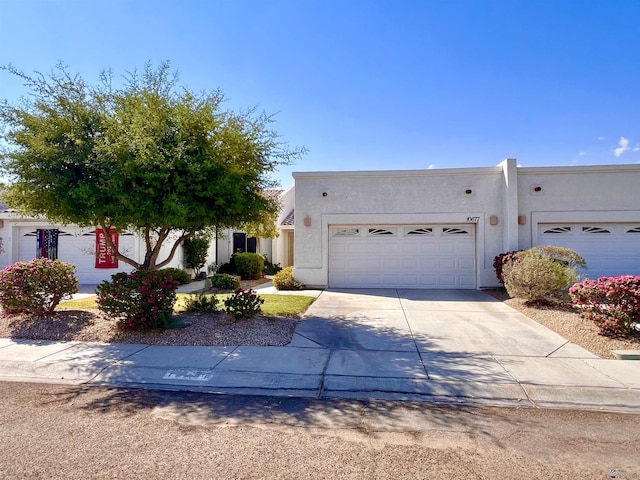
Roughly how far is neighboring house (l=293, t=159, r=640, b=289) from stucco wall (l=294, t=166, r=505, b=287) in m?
0.03

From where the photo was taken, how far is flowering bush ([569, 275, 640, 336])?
686 centimetres

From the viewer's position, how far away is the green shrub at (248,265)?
739 inches

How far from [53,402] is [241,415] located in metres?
2.38

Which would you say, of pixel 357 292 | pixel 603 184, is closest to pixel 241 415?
pixel 357 292

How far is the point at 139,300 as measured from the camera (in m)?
7.54

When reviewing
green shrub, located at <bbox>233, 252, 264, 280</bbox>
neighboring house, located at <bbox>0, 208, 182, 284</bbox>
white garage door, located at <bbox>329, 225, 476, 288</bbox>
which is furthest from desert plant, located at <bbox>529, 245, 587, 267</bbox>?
neighboring house, located at <bbox>0, 208, 182, 284</bbox>

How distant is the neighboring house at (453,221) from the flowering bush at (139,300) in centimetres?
698

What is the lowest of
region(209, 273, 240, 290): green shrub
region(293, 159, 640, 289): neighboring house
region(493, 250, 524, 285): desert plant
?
region(209, 273, 240, 290): green shrub

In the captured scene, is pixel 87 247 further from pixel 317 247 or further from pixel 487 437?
pixel 487 437

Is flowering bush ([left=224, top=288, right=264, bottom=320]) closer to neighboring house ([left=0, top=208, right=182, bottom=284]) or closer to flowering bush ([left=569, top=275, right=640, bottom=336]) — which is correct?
flowering bush ([left=569, top=275, right=640, bottom=336])

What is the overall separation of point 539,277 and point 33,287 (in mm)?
11479

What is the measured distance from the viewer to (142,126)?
708 cm

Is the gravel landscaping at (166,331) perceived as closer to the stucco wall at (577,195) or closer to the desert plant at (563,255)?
the desert plant at (563,255)

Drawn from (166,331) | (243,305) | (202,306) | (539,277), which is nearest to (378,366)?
(243,305)
